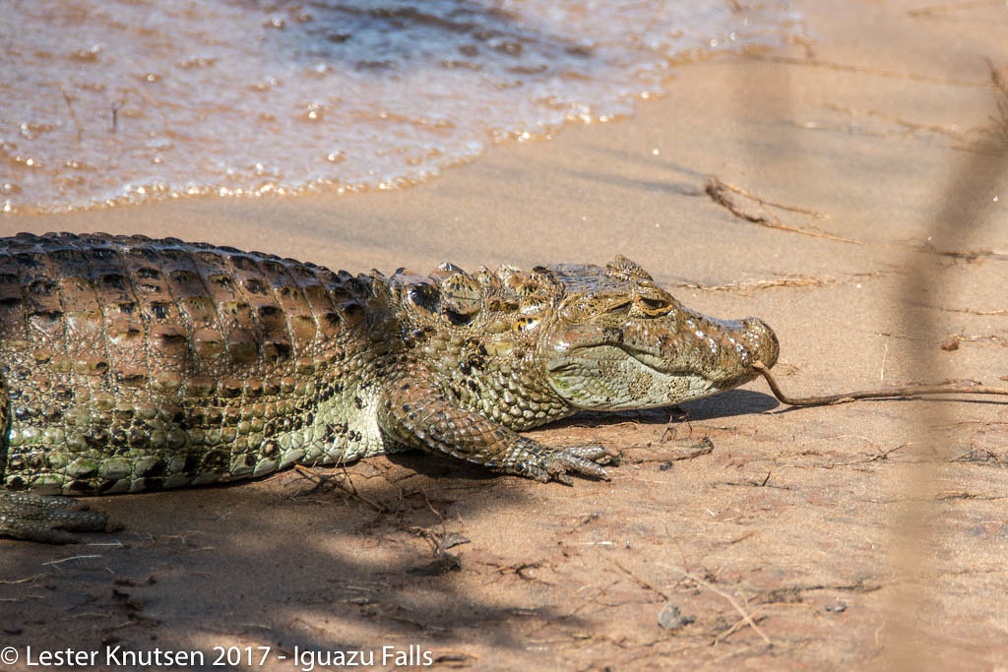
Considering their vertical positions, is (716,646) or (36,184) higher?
(36,184)

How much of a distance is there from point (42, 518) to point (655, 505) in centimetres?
216

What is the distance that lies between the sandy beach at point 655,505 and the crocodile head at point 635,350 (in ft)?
0.67

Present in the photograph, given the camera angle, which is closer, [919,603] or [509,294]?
[919,603]

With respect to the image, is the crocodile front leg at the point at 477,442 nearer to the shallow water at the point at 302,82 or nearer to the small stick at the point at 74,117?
the shallow water at the point at 302,82

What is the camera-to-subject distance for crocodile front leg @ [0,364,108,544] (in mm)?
3523

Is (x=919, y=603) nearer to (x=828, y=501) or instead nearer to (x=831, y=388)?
(x=828, y=501)

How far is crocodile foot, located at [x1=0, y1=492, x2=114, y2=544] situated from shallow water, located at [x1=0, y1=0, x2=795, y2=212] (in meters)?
3.10

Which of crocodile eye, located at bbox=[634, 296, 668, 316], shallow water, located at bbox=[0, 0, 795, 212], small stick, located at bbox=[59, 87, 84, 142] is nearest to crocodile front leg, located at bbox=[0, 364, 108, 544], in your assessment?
crocodile eye, located at bbox=[634, 296, 668, 316]

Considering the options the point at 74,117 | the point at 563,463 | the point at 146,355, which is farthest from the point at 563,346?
the point at 74,117

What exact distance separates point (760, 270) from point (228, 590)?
3706 millimetres

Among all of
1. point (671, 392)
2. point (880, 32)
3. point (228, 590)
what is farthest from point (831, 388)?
point (880, 32)

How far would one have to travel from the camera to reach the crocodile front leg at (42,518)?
3523 mm

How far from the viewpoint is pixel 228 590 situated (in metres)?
3.33

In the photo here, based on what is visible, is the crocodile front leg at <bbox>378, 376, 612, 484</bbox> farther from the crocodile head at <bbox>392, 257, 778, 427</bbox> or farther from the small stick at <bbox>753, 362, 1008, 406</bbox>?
the small stick at <bbox>753, 362, 1008, 406</bbox>
